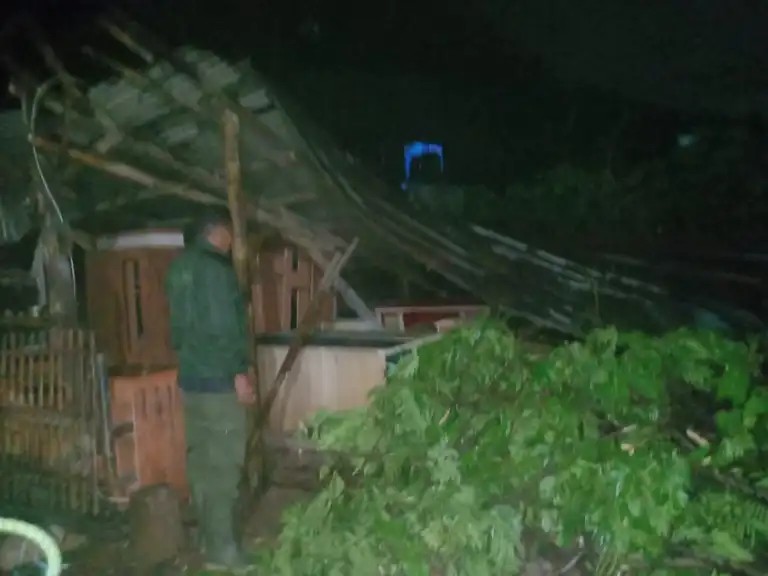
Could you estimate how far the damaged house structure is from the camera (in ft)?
4.29

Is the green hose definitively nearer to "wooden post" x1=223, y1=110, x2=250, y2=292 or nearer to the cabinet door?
the cabinet door

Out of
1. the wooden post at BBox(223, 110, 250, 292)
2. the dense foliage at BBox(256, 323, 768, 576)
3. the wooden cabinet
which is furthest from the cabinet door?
the dense foliage at BBox(256, 323, 768, 576)

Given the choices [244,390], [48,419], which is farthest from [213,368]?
[48,419]

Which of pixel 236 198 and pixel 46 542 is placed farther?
pixel 236 198

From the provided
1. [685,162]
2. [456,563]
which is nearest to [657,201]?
[685,162]

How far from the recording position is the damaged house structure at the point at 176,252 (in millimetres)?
1308

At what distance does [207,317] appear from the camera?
1.32m

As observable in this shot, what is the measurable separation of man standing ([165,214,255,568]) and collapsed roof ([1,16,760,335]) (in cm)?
9

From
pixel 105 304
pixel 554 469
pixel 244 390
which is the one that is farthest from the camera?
pixel 105 304

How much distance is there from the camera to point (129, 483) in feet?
4.75

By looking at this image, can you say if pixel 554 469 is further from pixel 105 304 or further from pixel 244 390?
pixel 105 304

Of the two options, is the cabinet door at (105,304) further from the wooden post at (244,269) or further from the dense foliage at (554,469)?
the dense foliage at (554,469)

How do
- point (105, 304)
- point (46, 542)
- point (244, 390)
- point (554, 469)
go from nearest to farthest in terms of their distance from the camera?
point (554, 469) → point (46, 542) → point (244, 390) → point (105, 304)

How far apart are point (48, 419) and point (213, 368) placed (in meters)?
0.42
